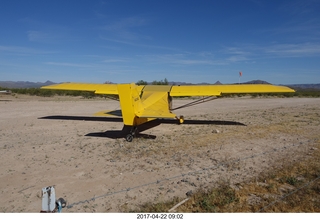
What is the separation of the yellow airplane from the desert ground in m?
0.89

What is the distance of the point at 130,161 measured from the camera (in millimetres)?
6473

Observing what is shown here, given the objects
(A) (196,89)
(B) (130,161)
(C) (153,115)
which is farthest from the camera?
(A) (196,89)

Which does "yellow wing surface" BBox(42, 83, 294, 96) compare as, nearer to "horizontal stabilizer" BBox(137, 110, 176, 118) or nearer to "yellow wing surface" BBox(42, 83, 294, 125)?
"yellow wing surface" BBox(42, 83, 294, 125)

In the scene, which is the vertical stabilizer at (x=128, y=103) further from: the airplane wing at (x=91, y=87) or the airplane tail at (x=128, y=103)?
the airplane wing at (x=91, y=87)

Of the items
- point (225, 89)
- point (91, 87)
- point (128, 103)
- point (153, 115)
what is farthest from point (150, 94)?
A: point (91, 87)

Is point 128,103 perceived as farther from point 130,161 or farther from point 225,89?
point 225,89

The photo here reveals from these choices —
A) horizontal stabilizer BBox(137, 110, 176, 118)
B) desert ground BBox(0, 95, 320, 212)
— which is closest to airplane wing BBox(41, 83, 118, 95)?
desert ground BBox(0, 95, 320, 212)

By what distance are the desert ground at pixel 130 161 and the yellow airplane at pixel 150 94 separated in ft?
→ 2.91

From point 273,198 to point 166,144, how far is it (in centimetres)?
449

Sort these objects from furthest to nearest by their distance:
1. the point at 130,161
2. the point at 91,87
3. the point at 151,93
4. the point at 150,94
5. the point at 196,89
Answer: the point at 91,87 < the point at 196,89 < the point at 151,93 < the point at 150,94 < the point at 130,161

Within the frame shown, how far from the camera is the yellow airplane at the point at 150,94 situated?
8.68 m

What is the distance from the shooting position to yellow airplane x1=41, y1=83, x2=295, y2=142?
8.68m

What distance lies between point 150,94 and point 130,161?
6.48 metres
